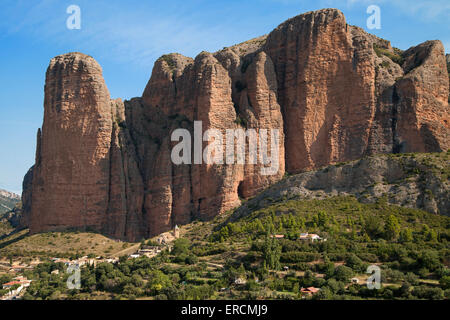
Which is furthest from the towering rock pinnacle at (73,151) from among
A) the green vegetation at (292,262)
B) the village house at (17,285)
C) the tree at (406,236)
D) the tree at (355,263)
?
the tree at (406,236)

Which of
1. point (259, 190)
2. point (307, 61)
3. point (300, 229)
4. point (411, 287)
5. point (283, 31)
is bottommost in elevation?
point (411, 287)

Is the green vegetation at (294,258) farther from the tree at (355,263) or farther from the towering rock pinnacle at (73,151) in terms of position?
the towering rock pinnacle at (73,151)

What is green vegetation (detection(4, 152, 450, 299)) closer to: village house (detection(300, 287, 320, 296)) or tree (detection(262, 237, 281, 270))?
tree (detection(262, 237, 281, 270))

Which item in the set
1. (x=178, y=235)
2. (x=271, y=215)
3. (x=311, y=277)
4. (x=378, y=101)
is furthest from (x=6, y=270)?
(x=378, y=101)

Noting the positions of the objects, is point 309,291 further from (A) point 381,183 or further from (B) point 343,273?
(A) point 381,183

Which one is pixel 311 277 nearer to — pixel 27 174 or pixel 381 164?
pixel 381 164

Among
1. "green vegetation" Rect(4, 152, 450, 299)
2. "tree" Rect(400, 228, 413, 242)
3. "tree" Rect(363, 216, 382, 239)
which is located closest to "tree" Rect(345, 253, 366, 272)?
"green vegetation" Rect(4, 152, 450, 299)

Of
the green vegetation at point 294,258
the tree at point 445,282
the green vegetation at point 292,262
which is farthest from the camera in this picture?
the green vegetation at point 294,258

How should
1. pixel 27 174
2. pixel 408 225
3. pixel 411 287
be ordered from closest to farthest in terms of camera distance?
pixel 411 287
pixel 408 225
pixel 27 174

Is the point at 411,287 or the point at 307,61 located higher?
the point at 307,61
